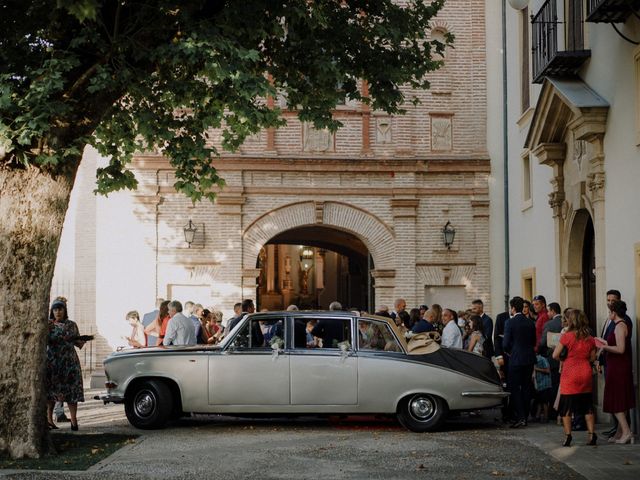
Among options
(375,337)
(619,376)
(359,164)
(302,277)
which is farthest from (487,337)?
(302,277)

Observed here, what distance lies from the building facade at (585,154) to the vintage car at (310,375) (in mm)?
2661

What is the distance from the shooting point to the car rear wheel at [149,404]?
1447cm

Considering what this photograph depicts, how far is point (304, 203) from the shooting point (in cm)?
2452

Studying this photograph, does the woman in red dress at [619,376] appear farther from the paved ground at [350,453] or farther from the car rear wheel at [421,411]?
the car rear wheel at [421,411]

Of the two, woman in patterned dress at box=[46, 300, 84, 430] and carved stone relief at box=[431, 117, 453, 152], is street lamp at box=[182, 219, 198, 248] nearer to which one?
carved stone relief at box=[431, 117, 453, 152]

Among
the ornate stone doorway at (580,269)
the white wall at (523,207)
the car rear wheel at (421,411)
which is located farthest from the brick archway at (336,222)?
the car rear wheel at (421,411)

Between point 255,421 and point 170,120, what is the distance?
4.91m

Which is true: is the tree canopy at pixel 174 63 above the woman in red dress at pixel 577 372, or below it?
above

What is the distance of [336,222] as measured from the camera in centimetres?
2456

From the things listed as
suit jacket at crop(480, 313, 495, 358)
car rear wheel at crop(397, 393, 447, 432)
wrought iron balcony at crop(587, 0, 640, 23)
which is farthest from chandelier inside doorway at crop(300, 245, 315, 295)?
wrought iron balcony at crop(587, 0, 640, 23)

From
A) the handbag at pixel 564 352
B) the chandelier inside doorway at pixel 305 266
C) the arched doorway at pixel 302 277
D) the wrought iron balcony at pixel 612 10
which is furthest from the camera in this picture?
the chandelier inside doorway at pixel 305 266

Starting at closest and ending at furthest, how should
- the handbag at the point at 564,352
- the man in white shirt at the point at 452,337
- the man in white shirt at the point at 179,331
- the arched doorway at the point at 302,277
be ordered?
the handbag at the point at 564,352 < the man in white shirt at the point at 452,337 < the man in white shirt at the point at 179,331 < the arched doorway at the point at 302,277

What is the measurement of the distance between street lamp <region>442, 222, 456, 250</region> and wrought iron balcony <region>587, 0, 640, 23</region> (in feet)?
36.0

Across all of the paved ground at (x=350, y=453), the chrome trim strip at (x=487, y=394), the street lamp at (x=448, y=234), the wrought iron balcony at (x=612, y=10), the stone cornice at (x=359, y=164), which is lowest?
the paved ground at (x=350, y=453)
